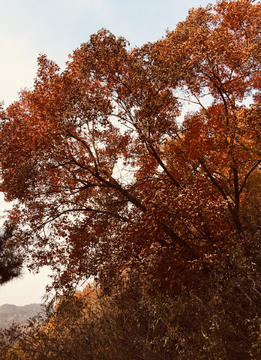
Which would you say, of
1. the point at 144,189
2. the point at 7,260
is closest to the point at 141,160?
the point at 144,189

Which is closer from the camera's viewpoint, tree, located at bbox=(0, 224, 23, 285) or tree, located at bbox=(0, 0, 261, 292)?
tree, located at bbox=(0, 0, 261, 292)

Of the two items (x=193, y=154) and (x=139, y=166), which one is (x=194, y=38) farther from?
(x=139, y=166)

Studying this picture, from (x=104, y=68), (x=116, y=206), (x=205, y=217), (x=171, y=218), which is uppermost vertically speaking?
(x=104, y=68)

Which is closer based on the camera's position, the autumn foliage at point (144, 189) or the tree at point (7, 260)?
the autumn foliage at point (144, 189)

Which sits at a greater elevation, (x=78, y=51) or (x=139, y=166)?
(x=78, y=51)

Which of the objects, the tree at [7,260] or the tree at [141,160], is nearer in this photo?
the tree at [141,160]

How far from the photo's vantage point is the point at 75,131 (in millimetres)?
11258

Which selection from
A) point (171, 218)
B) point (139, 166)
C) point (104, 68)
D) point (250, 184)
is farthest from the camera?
point (250, 184)

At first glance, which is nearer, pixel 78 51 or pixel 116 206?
pixel 116 206

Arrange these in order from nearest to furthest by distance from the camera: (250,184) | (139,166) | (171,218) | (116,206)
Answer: (171,218) → (116,206) → (139,166) → (250,184)

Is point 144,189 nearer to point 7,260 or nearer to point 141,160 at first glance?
point 141,160

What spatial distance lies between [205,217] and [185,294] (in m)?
2.71

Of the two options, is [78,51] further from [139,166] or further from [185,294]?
[185,294]

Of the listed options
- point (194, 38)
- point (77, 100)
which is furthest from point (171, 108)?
point (77, 100)
